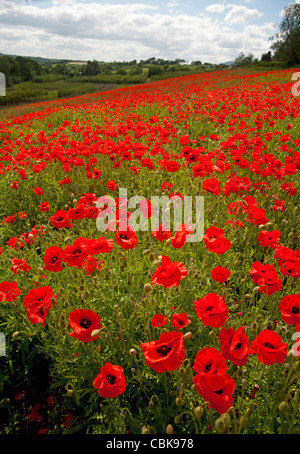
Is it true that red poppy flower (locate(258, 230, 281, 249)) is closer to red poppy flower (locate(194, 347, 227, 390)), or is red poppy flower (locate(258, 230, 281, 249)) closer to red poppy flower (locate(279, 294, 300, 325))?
red poppy flower (locate(279, 294, 300, 325))

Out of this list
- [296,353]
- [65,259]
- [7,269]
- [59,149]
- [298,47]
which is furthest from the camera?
[298,47]

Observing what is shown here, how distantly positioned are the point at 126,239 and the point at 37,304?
0.70 m

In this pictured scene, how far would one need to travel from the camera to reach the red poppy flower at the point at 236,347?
52.7 inches

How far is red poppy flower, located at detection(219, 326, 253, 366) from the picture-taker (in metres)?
1.34

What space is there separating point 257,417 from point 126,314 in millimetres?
1089

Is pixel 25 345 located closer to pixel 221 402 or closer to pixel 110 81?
pixel 221 402

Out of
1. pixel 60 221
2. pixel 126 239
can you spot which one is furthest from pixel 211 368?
pixel 60 221

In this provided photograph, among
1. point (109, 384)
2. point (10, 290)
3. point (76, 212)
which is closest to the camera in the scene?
point (109, 384)

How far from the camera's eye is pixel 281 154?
5402mm

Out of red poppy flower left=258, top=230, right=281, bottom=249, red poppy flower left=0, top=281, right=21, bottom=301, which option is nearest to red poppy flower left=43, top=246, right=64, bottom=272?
red poppy flower left=0, top=281, right=21, bottom=301

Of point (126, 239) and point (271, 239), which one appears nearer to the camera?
point (126, 239)

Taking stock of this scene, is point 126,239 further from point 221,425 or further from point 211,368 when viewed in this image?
point 221,425

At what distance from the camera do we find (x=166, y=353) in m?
1.39

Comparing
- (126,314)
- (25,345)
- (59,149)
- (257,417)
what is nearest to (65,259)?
(126,314)
